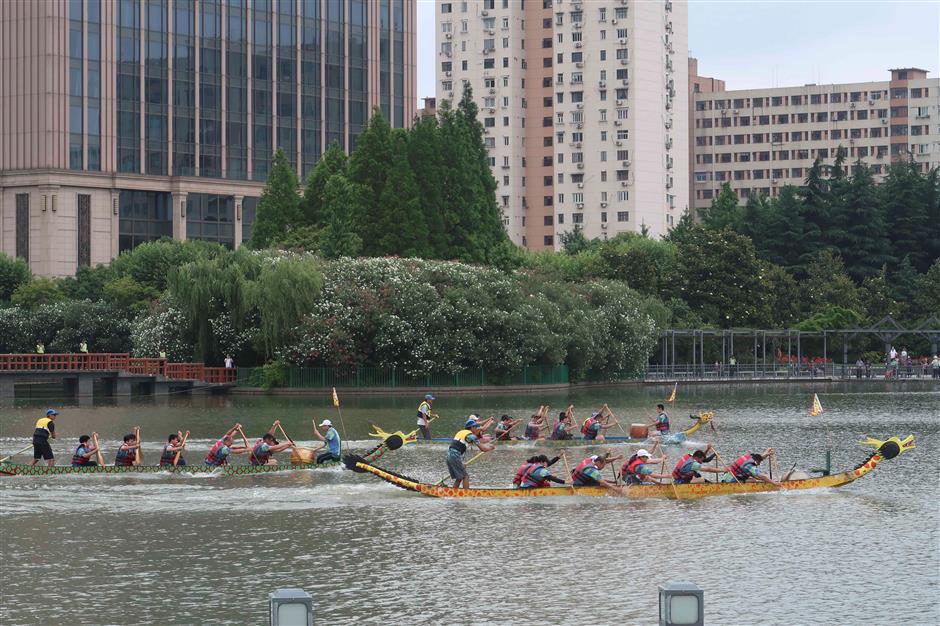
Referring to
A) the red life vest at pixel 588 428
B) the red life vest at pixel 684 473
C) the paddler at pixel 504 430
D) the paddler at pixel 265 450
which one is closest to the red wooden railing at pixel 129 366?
the paddler at pixel 504 430

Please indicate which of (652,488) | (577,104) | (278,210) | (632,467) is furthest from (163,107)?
(652,488)

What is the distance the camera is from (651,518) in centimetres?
3481

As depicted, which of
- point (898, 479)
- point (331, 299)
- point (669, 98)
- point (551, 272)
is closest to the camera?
point (898, 479)

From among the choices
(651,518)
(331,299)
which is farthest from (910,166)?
(651,518)

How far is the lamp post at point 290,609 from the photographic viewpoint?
1365 centimetres

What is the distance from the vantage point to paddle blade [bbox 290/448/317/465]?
42844 millimetres

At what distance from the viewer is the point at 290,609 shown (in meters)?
13.7

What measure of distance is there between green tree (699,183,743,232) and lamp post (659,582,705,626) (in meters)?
122

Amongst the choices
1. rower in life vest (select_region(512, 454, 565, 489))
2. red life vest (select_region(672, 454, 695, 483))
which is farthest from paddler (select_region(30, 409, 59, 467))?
red life vest (select_region(672, 454, 695, 483))

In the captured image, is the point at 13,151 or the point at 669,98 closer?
the point at 13,151

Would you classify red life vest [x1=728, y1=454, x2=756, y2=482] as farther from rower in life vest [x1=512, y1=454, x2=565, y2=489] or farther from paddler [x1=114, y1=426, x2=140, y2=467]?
paddler [x1=114, y1=426, x2=140, y2=467]

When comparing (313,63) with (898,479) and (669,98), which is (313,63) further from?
(898,479)

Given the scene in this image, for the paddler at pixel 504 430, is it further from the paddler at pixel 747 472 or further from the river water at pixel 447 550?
the paddler at pixel 747 472

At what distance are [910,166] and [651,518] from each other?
116 m
